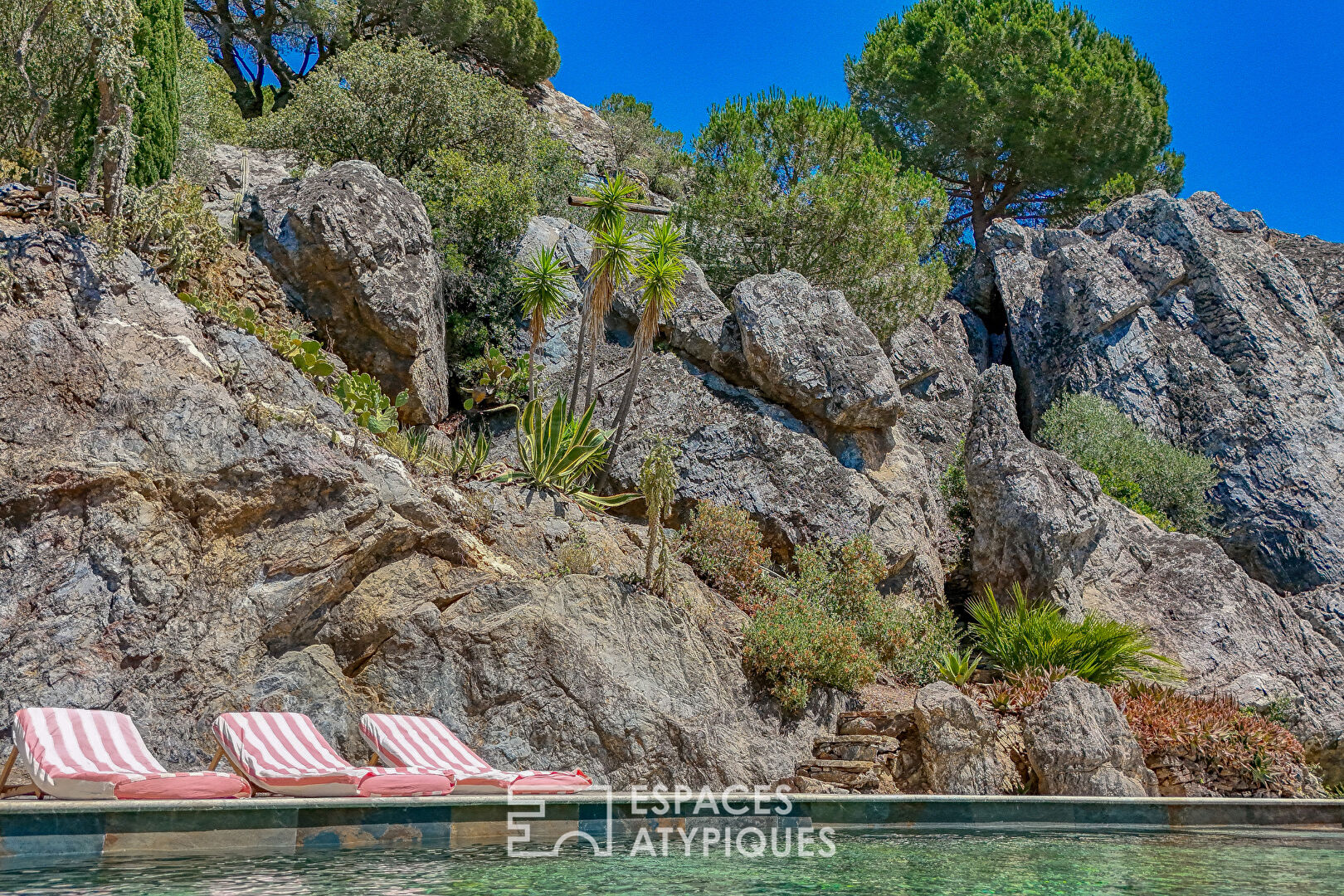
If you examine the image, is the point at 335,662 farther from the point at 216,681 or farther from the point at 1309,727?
the point at 1309,727

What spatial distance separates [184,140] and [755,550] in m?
12.6

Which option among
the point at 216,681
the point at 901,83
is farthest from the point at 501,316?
the point at 901,83

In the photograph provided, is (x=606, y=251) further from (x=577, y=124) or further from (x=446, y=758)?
(x=577, y=124)

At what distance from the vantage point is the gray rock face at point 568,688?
10.7 meters

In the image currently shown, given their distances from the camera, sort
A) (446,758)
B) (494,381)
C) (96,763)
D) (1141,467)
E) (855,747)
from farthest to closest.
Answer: (1141,467)
(494,381)
(855,747)
(446,758)
(96,763)

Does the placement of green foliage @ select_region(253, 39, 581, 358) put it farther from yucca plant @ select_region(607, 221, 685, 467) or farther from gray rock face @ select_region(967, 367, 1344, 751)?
gray rock face @ select_region(967, 367, 1344, 751)

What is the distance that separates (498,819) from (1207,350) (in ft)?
74.2

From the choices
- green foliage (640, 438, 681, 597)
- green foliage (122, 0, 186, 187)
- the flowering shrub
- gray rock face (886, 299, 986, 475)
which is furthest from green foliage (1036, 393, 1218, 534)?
green foliage (122, 0, 186, 187)

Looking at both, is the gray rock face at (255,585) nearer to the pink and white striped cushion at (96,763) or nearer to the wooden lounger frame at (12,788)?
the wooden lounger frame at (12,788)

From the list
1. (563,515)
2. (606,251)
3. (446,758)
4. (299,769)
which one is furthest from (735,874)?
(606,251)

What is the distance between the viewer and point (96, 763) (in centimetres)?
748

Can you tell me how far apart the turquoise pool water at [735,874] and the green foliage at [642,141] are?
27084 mm

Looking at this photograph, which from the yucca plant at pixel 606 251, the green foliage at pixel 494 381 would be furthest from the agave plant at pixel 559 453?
the green foliage at pixel 494 381

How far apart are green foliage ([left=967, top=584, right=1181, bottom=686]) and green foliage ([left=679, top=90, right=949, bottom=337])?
8.38m
